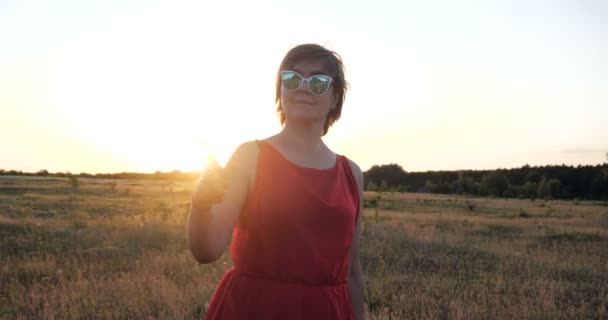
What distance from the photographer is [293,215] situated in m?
2.02

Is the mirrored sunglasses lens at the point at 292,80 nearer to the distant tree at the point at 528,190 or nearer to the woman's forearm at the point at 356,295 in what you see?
the woman's forearm at the point at 356,295

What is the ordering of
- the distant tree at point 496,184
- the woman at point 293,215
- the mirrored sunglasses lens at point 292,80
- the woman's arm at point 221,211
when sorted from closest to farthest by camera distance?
the woman's arm at point 221,211 < the woman at point 293,215 < the mirrored sunglasses lens at point 292,80 < the distant tree at point 496,184

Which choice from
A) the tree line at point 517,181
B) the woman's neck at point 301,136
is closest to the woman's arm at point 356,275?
the woman's neck at point 301,136

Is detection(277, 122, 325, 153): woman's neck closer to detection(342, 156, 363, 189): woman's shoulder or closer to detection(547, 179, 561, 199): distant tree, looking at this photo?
detection(342, 156, 363, 189): woman's shoulder

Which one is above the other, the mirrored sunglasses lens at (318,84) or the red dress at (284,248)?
Answer: the mirrored sunglasses lens at (318,84)

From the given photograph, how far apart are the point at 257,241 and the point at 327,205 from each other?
314 millimetres

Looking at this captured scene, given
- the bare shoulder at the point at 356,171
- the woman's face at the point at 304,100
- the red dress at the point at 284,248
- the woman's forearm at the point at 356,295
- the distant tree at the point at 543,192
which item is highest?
the woman's face at the point at 304,100

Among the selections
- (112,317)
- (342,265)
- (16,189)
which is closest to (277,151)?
(342,265)

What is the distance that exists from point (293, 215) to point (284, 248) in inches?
5.0

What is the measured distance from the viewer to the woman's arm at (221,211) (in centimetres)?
161

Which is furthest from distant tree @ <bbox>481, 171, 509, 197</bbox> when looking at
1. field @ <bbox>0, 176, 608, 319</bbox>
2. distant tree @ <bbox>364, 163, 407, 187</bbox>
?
field @ <bbox>0, 176, 608, 319</bbox>

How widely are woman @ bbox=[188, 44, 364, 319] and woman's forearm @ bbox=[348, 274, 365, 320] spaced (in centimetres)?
12

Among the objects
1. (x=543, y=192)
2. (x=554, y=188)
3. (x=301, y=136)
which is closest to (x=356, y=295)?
(x=301, y=136)

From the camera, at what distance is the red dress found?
1.99 metres
